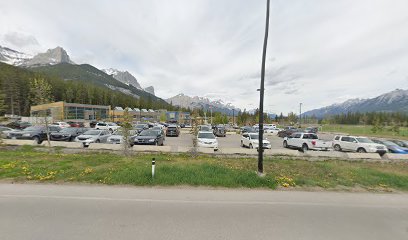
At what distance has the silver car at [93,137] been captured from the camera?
1648cm

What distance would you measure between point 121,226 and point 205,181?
369 centimetres

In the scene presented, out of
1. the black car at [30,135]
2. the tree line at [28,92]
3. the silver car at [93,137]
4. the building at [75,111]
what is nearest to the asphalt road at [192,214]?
the silver car at [93,137]

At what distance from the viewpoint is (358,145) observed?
60.5ft

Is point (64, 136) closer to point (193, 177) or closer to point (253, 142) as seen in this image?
→ point (193, 177)

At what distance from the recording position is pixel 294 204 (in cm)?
586

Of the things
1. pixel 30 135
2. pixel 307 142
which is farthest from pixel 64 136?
pixel 307 142

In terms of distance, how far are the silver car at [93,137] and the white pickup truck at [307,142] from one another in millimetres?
17731

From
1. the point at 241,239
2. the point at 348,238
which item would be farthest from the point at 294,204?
the point at 241,239

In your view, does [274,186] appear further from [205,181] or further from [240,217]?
[240,217]

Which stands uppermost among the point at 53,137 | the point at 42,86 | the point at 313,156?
the point at 42,86

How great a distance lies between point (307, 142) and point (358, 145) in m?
4.41

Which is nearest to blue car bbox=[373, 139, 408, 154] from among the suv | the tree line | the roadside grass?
the suv

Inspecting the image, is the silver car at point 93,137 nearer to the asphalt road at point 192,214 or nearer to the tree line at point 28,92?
the asphalt road at point 192,214

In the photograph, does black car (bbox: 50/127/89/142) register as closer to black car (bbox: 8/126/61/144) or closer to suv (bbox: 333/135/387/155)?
black car (bbox: 8/126/61/144)
